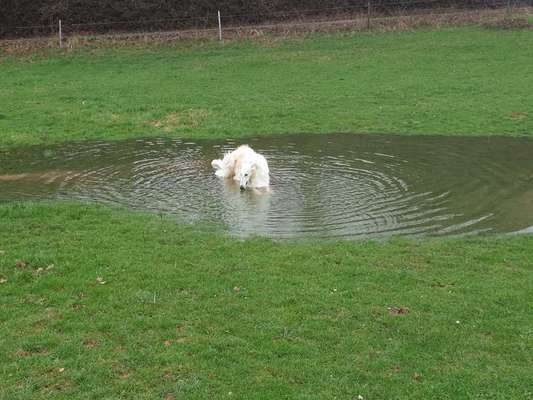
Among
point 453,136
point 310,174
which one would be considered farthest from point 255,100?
point 310,174

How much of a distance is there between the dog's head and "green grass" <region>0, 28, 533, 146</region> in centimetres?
747

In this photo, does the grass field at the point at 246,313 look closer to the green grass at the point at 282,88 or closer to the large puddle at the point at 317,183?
the large puddle at the point at 317,183

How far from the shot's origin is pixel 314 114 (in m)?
26.1

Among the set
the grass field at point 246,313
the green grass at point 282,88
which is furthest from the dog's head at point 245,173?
the green grass at point 282,88

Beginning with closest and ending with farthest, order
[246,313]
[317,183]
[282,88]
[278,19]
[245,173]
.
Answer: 1. [246,313]
2. [245,173]
3. [317,183]
4. [282,88]
5. [278,19]

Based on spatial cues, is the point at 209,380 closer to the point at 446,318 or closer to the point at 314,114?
the point at 446,318

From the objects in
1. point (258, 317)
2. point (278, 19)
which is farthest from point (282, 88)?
point (258, 317)

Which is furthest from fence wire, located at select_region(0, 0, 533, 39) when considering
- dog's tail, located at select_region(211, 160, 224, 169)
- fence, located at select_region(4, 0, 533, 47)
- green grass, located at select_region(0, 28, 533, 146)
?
dog's tail, located at select_region(211, 160, 224, 169)

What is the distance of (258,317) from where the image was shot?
927 centimetres

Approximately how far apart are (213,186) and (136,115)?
11.0 meters

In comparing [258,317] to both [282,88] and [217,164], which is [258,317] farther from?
[282,88]

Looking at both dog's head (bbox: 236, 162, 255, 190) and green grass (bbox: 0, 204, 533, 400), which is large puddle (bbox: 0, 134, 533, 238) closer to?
dog's head (bbox: 236, 162, 255, 190)

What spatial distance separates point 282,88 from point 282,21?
18341mm

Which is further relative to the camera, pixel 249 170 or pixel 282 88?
pixel 282 88
